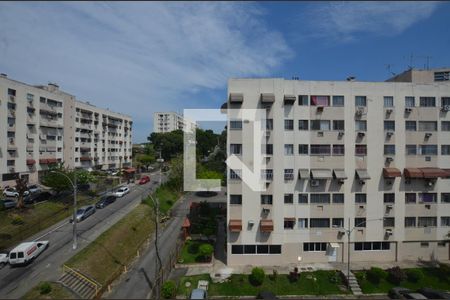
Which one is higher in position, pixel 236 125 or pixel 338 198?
pixel 236 125

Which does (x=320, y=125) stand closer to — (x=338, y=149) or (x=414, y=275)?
(x=338, y=149)

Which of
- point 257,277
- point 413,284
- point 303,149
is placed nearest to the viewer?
point 257,277

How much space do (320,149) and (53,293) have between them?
894 inches

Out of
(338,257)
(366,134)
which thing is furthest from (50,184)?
(366,134)

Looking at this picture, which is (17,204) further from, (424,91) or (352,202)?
(424,91)

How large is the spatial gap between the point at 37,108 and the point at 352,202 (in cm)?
4778

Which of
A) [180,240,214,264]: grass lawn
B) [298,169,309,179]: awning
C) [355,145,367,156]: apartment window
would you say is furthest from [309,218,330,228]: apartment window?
[180,240,214,264]: grass lawn

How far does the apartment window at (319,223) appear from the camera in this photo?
23922 millimetres

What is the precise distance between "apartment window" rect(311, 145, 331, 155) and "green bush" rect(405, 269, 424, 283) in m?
11.5

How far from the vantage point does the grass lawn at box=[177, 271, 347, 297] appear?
20.2m

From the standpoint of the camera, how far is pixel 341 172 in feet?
76.6

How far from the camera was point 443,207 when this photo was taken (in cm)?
2467

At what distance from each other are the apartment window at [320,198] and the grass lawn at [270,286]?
622cm

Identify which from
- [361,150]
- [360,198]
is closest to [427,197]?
[360,198]
